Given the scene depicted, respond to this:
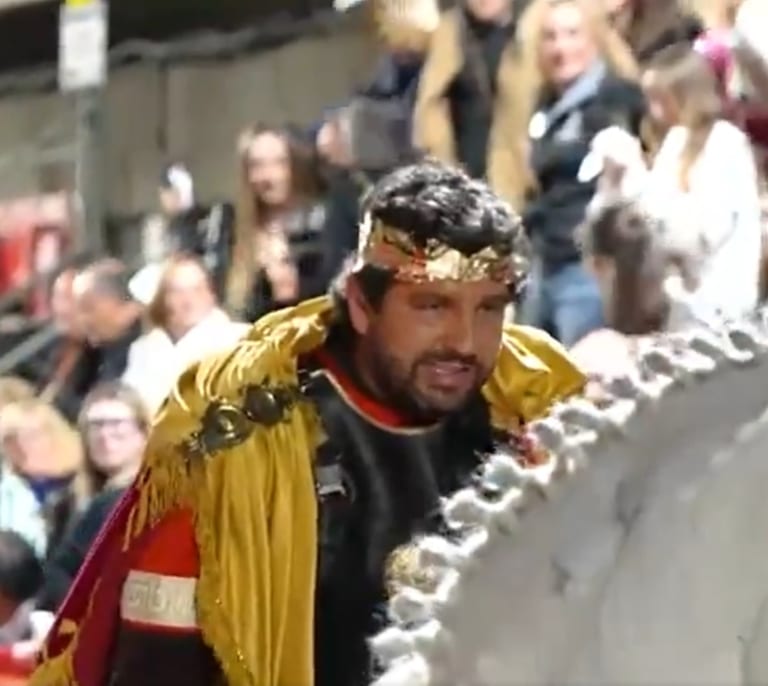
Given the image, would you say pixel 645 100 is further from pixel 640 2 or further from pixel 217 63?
pixel 217 63

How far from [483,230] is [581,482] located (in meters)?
0.63

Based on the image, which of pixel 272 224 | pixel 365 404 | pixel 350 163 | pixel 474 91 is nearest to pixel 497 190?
pixel 474 91

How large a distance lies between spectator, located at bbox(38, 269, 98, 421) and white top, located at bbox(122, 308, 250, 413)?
0.54 feet

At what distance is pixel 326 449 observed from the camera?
1121mm

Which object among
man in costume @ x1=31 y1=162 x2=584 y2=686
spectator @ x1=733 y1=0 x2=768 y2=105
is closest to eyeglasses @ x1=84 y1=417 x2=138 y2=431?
spectator @ x1=733 y1=0 x2=768 y2=105

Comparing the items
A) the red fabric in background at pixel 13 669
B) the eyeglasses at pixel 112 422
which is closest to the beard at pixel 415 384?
the red fabric in background at pixel 13 669

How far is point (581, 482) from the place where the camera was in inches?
17.3

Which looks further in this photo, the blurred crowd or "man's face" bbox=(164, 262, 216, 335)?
"man's face" bbox=(164, 262, 216, 335)

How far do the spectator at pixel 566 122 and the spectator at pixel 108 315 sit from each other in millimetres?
896

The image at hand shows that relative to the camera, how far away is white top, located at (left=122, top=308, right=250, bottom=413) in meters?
2.36

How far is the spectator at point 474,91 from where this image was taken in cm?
210

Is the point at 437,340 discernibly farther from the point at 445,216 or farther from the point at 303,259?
the point at 303,259

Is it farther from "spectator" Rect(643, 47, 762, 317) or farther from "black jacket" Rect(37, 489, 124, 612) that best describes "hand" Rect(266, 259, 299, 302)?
"spectator" Rect(643, 47, 762, 317)

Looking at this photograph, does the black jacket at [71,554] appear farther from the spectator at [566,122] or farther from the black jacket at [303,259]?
the spectator at [566,122]
